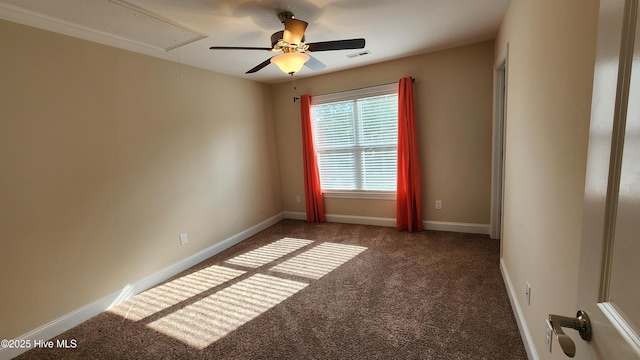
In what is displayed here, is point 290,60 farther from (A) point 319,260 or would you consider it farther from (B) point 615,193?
(A) point 319,260

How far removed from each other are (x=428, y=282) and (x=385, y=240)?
1.09 meters

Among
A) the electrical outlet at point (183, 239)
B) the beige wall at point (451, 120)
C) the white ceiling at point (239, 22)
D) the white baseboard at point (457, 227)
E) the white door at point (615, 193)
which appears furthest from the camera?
the white baseboard at point (457, 227)

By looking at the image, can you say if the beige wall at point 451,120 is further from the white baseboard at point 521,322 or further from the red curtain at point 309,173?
the white baseboard at point 521,322

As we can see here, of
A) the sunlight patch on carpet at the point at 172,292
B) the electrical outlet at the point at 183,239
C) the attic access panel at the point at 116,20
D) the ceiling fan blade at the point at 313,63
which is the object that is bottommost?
the sunlight patch on carpet at the point at 172,292

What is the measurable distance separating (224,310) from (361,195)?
2.58 metres

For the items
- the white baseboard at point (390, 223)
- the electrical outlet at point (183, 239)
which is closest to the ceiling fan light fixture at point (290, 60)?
the electrical outlet at point (183, 239)

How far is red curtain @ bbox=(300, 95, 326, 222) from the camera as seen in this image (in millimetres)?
4340

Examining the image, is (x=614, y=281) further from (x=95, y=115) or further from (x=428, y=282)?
(x=95, y=115)

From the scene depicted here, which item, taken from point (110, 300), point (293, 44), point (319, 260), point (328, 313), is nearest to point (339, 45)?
point (293, 44)

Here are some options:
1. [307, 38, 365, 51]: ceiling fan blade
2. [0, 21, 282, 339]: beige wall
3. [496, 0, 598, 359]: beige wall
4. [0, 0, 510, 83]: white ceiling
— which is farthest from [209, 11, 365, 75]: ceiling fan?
[0, 21, 282, 339]: beige wall

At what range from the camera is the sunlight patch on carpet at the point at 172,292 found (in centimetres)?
→ 247

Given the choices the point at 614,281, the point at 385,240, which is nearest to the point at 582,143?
the point at 614,281

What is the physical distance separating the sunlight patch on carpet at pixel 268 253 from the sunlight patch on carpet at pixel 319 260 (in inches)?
8.7

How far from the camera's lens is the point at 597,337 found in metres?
0.56
